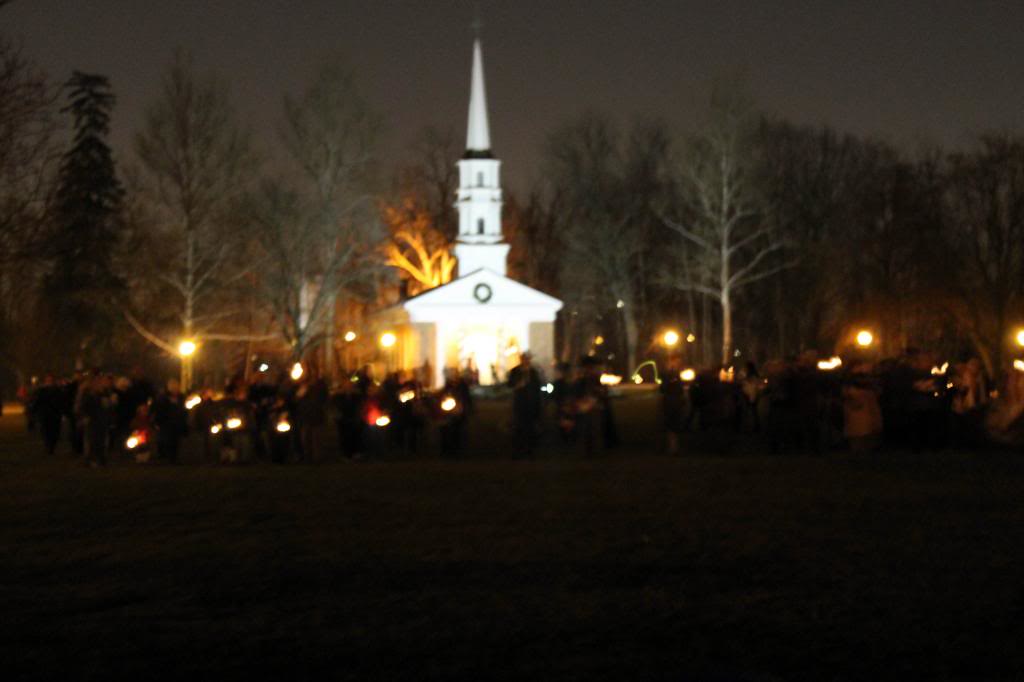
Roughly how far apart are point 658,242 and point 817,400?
194 feet

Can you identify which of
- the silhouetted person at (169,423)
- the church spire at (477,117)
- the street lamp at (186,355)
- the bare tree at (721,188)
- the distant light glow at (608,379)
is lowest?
the silhouetted person at (169,423)

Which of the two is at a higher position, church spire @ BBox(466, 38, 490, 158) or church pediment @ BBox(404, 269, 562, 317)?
church spire @ BBox(466, 38, 490, 158)

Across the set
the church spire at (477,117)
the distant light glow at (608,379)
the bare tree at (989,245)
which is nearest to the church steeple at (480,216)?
the church spire at (477,117)

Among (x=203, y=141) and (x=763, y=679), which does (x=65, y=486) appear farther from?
(x=203, y=141)

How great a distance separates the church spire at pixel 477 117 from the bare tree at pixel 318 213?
2365 cm

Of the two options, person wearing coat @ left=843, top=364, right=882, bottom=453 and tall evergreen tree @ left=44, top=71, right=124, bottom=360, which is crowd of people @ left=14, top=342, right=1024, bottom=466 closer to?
person wearing coat @ left=843, top=364, right=882, bottom=453

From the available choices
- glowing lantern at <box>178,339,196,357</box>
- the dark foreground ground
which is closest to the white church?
glowing lantern at <box>178,339,196,357</box>

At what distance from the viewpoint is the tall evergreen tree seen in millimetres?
64312

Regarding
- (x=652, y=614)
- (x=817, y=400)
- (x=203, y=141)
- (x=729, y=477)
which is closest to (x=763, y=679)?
(x=652, y=614)

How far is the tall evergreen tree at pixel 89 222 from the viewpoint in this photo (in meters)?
64.3

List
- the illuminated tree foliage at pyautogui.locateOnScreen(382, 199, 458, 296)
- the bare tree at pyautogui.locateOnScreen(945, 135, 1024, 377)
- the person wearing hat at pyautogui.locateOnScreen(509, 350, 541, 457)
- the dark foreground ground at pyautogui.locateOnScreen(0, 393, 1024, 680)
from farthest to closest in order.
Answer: the illuminated tree foliage at pyautogui.locateOnScreen(382, 199, 458, 296), the bare tree at pyautogui.locateOnScreen(945, 135, 1024, 377), the person wearing hat at pyautogui.locateOnScreen(509, 350, 541, 457), the dark foreground ground at pyautogui.locateOnScreen(0, 393, 1024, 680)

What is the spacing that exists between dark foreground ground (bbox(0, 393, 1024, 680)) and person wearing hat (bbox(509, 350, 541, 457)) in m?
5.19

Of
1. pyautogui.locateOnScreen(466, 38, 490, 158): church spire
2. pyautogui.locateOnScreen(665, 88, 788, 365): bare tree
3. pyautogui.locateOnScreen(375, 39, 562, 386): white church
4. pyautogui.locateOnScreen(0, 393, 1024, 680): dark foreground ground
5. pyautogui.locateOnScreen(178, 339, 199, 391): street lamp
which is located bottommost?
pyautogui.locateOnScreen(0, 393, 1024, 680): dark foreground ground

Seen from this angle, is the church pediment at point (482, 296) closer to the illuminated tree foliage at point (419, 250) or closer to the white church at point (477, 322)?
the white church at point (477, 322)
